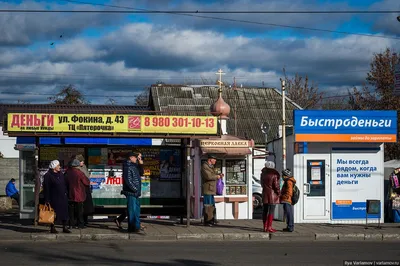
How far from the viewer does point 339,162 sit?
63.6 ft

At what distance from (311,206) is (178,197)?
4047 millimetres

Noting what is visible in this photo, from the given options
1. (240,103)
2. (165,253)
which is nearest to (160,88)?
(240,103)

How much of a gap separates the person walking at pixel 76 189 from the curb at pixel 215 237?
48.2 inches

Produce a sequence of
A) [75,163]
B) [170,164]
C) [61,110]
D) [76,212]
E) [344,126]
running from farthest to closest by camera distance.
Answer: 1. [170,164]
2. [344,126]
3. [61,110]
4. [76,212]
5. [75,163]

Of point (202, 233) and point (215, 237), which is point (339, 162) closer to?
point (215, 237)

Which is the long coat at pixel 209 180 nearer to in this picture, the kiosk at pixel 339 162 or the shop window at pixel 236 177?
the shop window at pixel 236 177

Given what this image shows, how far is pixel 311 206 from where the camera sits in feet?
63.2

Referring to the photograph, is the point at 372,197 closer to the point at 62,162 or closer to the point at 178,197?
the point at 178,197

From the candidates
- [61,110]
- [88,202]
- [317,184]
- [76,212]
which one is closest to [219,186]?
[317,184]

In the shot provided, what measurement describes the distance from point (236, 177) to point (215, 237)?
423cm

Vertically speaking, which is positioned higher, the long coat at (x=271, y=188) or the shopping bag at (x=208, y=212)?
the long coat at (x=271, y=188)

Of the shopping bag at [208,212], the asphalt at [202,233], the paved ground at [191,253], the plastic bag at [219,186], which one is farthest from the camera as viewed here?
the plastic bag at [219,186]

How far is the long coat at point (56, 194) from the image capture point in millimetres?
15383

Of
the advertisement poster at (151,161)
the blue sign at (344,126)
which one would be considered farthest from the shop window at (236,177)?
the advertisement poster at (151,161)
